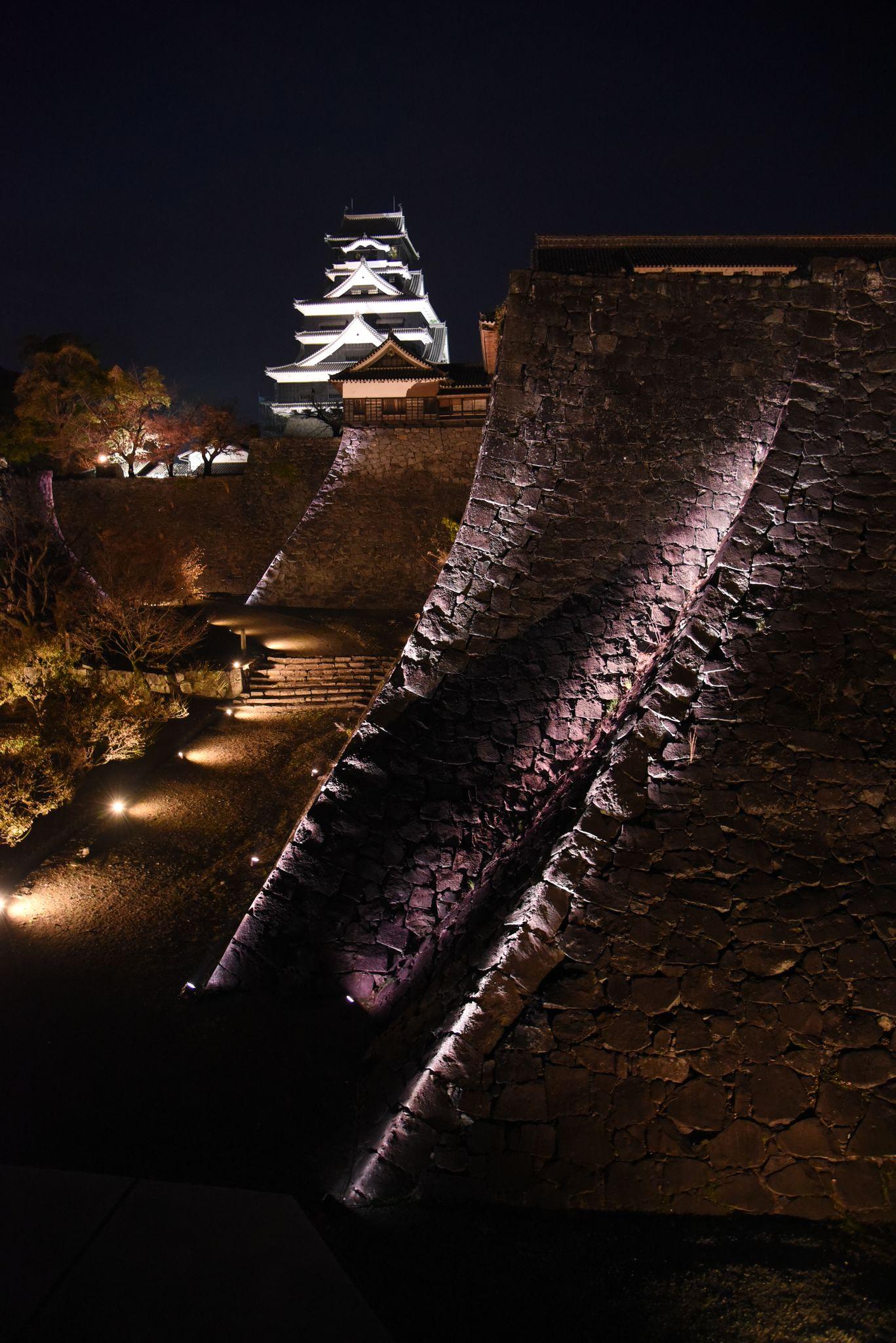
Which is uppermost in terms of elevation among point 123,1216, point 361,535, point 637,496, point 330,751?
point 637,496

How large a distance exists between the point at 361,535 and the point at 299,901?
1834 centimetres

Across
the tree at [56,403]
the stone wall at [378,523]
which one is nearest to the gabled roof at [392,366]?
the stone wall at [378,523]

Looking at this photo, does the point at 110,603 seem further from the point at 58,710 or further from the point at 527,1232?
the point at 527,1232

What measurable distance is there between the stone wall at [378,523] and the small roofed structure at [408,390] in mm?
859

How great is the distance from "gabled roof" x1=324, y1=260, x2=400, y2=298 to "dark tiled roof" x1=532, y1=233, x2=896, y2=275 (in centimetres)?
1761

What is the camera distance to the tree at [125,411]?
26.5 meters

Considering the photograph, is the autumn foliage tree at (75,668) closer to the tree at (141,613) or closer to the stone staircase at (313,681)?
the tree at (141,613)

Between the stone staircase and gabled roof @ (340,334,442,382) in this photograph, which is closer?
the stone staircase

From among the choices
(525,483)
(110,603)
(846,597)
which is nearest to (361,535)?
(110,603)

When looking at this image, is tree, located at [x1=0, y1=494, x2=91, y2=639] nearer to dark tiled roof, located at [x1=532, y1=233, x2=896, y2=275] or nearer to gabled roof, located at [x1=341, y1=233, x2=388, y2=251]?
dark tiled roof, located at [x1=532, y1=233, x2=896, y2=275]

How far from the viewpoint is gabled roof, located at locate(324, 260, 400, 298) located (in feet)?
114

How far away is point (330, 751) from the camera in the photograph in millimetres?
11828

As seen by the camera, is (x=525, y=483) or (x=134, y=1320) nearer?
(x=134, y=1320)

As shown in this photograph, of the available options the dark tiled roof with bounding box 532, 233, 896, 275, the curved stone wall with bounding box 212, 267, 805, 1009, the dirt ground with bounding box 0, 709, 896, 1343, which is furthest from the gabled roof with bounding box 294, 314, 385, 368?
the curved stone wall with bounding box 212, 267, 805, 1009
